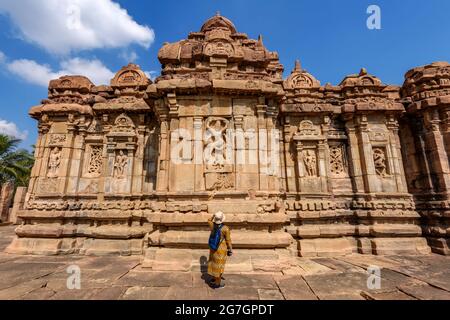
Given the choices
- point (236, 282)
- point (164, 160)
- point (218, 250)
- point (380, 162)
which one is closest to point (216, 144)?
point (164, 160)

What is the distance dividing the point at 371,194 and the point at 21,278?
9969mm

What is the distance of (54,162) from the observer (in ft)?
28.3

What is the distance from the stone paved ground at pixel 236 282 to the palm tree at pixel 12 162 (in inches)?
676

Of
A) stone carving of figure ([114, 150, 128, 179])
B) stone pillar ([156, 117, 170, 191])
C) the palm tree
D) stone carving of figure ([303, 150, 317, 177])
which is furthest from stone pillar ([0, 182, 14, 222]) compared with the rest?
stone carving of figure ([303, 150, 317, 177])

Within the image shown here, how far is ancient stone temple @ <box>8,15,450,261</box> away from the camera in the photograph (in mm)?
6227

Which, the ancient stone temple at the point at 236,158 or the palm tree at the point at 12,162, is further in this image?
the palm tree at the point at 12,162

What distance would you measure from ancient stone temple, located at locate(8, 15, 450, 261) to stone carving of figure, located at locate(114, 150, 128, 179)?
36 millimetres

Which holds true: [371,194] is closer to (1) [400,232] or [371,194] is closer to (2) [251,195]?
(1) [400,232]

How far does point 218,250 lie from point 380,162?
7176mm

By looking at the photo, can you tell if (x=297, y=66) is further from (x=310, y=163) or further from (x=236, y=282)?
(x=236, y=282)

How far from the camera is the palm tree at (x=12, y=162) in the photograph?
18.9 meters

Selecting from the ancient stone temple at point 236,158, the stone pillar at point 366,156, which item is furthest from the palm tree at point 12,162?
the stone pillar at point 366,156

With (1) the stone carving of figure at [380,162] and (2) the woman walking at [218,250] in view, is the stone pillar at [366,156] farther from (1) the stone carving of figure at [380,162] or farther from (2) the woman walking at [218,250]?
(2) the woman walking at [218,250]
